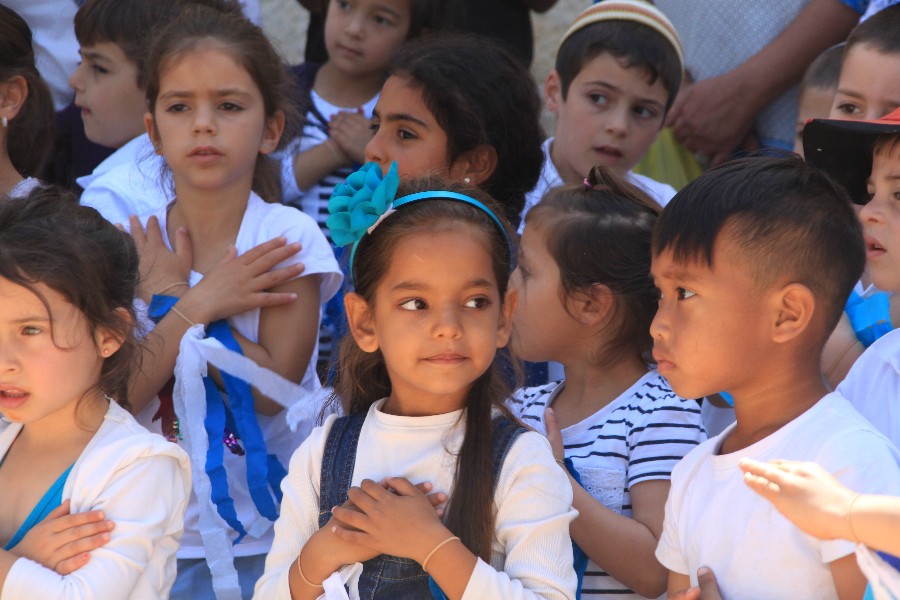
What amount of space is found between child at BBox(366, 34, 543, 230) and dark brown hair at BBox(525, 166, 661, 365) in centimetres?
51

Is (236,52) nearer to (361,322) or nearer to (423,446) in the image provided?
(361,322)

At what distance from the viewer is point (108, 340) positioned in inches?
101

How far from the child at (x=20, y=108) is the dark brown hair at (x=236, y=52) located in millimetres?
512

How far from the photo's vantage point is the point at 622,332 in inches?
113

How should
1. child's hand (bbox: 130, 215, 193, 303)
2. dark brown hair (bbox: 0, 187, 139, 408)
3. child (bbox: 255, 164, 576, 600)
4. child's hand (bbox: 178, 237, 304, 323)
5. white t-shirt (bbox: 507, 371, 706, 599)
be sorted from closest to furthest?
child (bbox: 255, 164, 576, 600) < dark brown hair (bbox: 0, 187, 139, 408) < white t-shirt (bbox: 507, 371, 706, 599) < child's hand (bbox: 178, 237, 304, 323) < child's hand (bbox: 130, 215, 193, 303)

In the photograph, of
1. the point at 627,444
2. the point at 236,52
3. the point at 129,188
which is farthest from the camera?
the point at 129,188

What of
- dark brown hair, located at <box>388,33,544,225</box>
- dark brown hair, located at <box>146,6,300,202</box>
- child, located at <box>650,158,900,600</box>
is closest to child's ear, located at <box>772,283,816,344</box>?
child, located at <box>650,158,900,600</box>

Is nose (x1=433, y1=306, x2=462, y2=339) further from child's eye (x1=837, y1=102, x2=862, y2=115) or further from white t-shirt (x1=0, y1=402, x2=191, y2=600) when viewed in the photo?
child's eye (x1=837, y1=102, x2=862, y2=115)

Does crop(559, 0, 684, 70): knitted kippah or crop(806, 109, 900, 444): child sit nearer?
crop(806, 109, 900, 444): child

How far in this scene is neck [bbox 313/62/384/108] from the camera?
4.09 m

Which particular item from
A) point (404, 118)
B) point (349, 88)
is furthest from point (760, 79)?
point (349, 88)

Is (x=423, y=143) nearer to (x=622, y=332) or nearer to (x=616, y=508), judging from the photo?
(x=622, y=332)

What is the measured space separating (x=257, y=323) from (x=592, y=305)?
3.07 ft

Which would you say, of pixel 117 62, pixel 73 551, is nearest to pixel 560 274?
pixel 73 551
